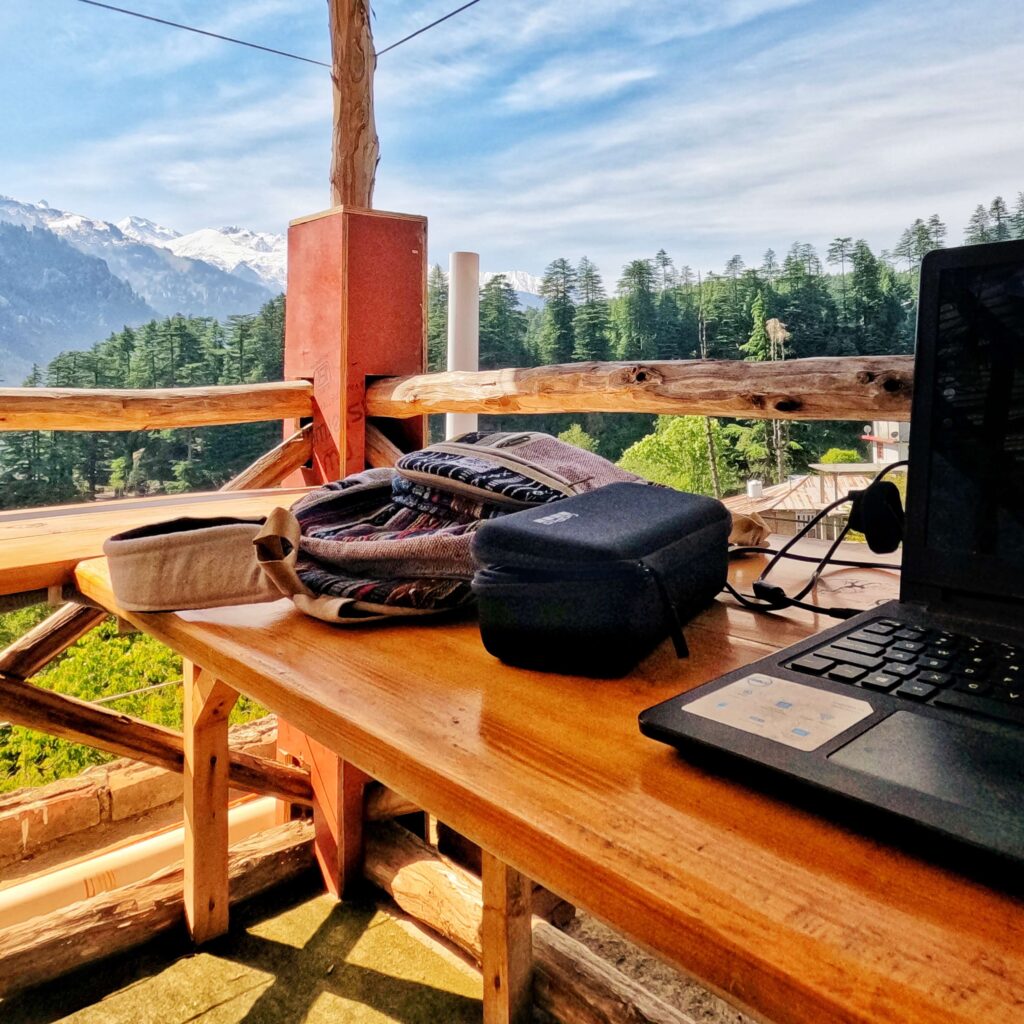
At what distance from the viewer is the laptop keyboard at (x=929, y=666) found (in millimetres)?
374

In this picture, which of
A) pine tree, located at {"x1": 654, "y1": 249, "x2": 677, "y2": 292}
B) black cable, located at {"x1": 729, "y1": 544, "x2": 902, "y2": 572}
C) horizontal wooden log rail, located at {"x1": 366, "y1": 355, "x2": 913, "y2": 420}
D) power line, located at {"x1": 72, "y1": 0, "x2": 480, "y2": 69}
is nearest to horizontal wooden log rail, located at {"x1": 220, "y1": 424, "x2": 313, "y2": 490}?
horizontal wooden log rail, located at {"x1": 366, "y1": 355, "x2": 913, "y2": 420}

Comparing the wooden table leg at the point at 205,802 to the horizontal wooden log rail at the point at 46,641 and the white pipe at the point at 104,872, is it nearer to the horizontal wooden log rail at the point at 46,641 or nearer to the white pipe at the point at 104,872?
the horizontal wooden log rail at the point at 46,641

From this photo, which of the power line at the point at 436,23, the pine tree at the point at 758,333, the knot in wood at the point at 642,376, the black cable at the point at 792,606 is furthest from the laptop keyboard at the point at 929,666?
the pine tree at the point at 758,333

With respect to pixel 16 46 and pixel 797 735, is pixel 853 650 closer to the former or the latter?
pixel 797 735

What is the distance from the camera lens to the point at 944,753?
0.32 m

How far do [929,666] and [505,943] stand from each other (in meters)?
1.15

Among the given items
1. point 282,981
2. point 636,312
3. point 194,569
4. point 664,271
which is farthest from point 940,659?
point 664,271

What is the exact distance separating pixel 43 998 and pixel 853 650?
195 centimetres

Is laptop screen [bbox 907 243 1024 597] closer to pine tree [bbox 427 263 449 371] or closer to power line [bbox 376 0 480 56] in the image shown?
pine tree [bbox 427 263 449 371]

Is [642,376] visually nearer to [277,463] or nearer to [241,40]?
[277,463]

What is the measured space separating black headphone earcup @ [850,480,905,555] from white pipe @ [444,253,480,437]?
1521mm

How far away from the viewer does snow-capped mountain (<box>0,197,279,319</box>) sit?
27.5m

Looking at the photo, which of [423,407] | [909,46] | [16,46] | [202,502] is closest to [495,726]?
[202,502]

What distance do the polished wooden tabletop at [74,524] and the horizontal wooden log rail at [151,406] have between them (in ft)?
1.05
